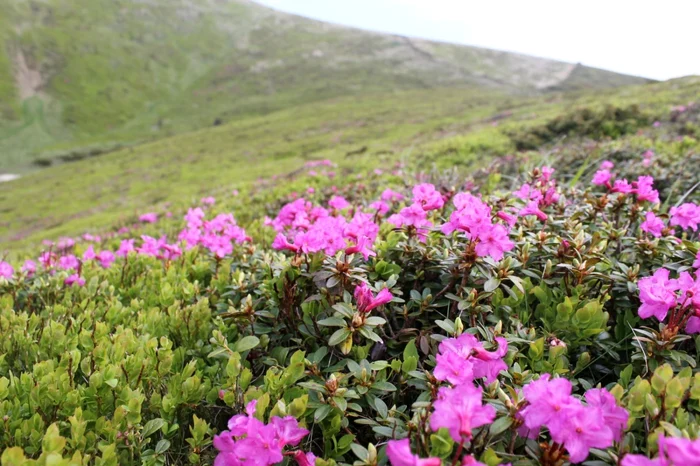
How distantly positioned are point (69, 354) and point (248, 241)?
186 cm

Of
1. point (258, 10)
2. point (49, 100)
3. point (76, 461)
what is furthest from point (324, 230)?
point (258, 10)

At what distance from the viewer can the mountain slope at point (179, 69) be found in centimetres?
7888

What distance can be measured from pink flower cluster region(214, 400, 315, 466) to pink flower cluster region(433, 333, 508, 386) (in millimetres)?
580

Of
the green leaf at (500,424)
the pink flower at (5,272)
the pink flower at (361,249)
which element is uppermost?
the pink flower at (361,249)

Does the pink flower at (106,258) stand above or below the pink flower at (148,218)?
above

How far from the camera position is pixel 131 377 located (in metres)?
2.28

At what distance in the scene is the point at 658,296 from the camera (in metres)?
1.83

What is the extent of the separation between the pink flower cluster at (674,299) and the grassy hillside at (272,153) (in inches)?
264

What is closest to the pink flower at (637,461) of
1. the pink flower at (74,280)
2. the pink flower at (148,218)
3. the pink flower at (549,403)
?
the pink flower at (549,403)

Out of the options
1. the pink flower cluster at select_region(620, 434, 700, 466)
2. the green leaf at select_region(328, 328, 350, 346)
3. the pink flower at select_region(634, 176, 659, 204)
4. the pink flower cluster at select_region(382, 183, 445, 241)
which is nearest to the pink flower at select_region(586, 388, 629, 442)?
the pink flower cluster at select_region(620, 434, 700, 466)

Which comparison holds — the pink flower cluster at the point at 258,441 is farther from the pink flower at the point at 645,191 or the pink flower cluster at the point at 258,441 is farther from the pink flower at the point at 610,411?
the pink flower at the point at 645,191

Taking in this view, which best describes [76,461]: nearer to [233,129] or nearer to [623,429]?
[623,429]

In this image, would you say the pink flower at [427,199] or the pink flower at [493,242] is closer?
the pink flower at [493,242]

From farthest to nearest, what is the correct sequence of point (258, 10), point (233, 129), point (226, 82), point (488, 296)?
point (258, 10), point (226, 82), point (233, 129), point (488, 296)
